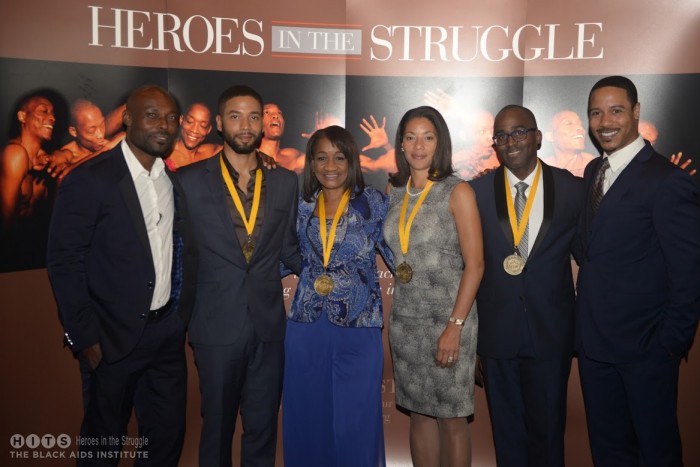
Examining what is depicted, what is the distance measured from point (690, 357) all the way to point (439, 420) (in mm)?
2149

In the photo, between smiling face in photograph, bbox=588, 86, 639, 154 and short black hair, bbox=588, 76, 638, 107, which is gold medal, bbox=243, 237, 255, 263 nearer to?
smiling face in photograph, bbox=588, 86, 639, 154

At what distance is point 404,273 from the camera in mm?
3176

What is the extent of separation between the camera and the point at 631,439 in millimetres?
3248

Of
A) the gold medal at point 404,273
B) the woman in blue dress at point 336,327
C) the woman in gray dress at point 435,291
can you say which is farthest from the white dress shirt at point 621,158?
the woman in blue dress at point 336,327

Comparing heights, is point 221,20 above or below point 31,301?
above

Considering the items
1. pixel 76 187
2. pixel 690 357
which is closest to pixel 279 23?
pixel 76 187

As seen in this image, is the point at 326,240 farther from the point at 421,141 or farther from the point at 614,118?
the point at 614,118

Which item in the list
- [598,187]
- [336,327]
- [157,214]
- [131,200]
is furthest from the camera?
[336,327]

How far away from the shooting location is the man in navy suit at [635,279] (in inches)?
112

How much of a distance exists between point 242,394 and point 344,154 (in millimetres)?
1654

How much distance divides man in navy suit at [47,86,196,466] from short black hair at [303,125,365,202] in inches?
32.3

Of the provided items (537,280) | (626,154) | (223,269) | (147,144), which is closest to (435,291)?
(537,280)

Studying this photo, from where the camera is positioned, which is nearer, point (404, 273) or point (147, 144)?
point (147, 144)

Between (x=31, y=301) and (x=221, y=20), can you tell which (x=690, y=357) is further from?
(x=31, y=301)
